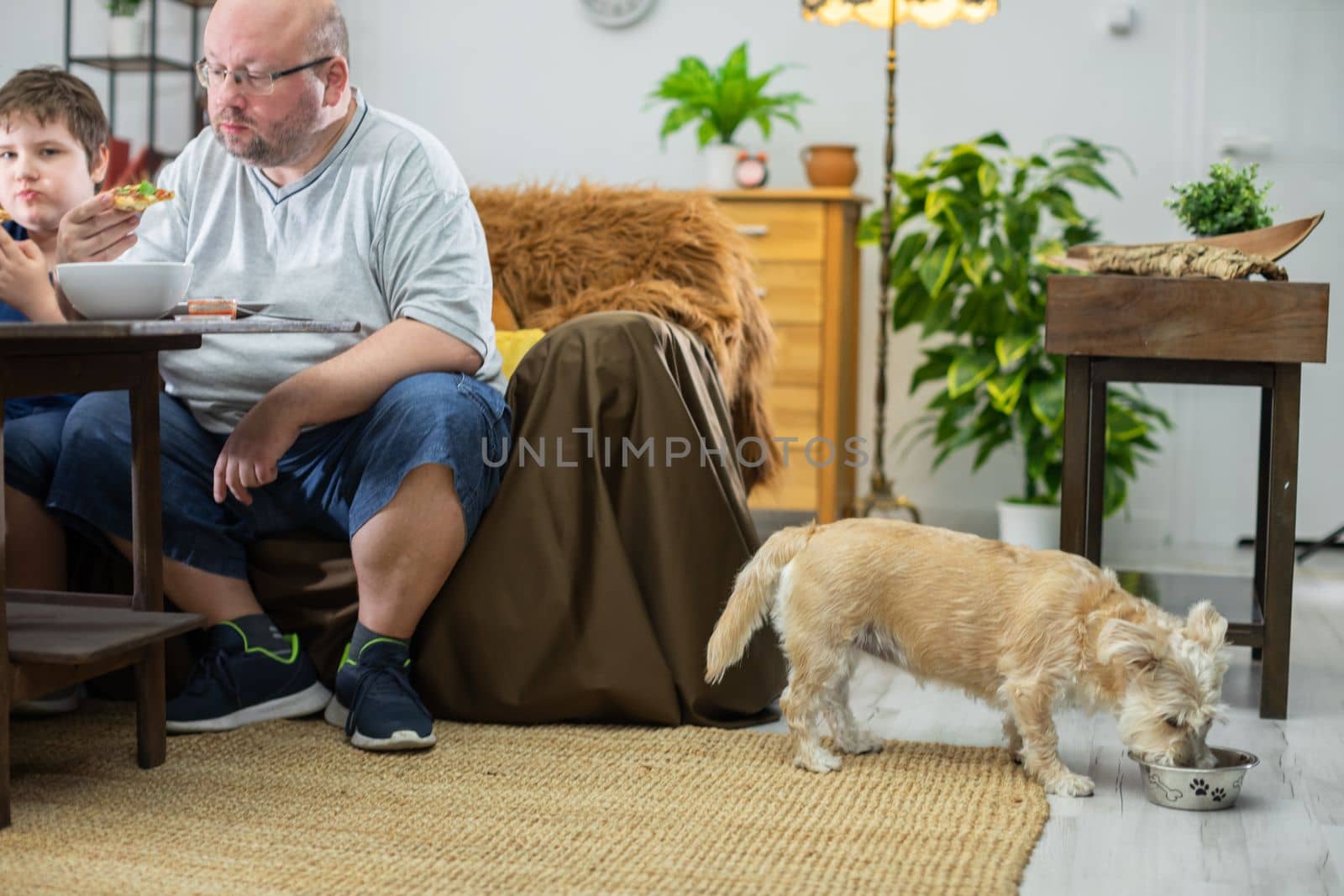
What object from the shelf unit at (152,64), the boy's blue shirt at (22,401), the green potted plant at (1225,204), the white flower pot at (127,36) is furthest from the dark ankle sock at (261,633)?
the white flower pot at (127,36)

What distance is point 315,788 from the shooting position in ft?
5.37

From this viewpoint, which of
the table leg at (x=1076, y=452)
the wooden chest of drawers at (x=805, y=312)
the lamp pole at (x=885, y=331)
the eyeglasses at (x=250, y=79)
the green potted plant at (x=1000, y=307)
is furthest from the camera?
the wooden chest of drawers at (x=805, y=312)

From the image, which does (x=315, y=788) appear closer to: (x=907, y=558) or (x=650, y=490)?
(x=650, y=490)

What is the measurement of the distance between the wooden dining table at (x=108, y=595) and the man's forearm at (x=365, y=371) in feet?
0.48

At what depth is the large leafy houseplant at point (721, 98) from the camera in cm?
375

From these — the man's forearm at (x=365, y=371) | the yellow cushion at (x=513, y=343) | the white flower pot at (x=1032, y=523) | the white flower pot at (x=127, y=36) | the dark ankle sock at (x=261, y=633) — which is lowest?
the dark ankle sock at (x=261, y=633)

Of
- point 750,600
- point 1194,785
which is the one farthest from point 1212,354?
point 750,600

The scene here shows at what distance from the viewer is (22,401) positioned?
2016 mm

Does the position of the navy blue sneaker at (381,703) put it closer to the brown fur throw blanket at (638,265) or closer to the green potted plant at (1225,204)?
the brown fur throw blanket at (638,265)

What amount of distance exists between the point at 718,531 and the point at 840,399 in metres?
1.87

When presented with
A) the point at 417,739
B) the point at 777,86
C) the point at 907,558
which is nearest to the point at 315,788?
the point at 417,739

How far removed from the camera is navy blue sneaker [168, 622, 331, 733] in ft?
6.09

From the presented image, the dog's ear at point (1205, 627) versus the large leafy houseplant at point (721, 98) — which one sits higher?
the large leafy houseplant at point (721, 98)

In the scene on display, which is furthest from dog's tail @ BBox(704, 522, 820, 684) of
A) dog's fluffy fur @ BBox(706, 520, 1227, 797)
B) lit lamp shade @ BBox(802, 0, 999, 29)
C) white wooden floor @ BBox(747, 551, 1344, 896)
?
lit lamp shade @ BBox(802, 0, 999, 29)
